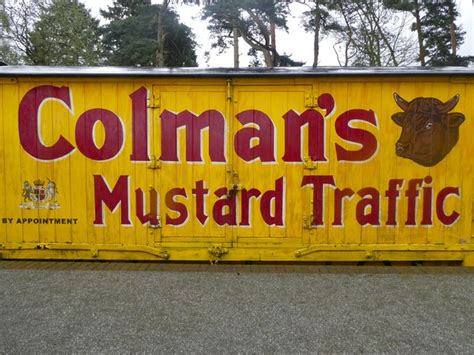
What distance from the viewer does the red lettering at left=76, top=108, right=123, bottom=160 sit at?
4.69 metres

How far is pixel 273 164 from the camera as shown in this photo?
4652mm

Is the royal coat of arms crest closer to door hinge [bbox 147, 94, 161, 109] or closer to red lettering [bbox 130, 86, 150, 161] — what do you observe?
red lettering [bbox 130, 86, 150, 161]

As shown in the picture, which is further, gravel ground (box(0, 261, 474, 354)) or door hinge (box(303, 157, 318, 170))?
door hinge (box(303, 157, 318, 170))

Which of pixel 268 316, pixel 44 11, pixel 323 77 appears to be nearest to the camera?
pixel 268 316

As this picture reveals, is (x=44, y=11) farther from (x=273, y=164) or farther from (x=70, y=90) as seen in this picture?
(x=273, y=164)

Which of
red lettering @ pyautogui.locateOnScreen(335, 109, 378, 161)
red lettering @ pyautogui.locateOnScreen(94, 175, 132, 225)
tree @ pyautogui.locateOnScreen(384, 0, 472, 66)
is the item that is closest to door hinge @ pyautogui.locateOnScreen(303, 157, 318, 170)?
red lettering @ pyautogui.locateOnScreen(335, 109, 378, 161)

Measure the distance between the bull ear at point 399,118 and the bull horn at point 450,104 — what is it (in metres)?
0.46

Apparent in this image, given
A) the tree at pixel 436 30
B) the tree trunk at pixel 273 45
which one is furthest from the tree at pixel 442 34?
the tree trunk at pixel 273 45

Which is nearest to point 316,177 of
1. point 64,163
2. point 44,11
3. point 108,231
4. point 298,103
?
point 298,103

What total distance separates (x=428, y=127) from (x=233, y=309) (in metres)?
3.15

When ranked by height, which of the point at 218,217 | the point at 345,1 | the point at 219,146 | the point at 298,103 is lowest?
the point at 218,217

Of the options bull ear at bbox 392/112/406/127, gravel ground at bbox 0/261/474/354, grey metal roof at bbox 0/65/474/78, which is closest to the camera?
gravel ground at bbox 0/261/474/354

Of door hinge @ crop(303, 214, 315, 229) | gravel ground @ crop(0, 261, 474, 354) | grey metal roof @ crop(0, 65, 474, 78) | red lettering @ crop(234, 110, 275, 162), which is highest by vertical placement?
grey metal roof @ crop(0, 65, 474, 78)

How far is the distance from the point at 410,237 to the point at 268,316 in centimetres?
222
